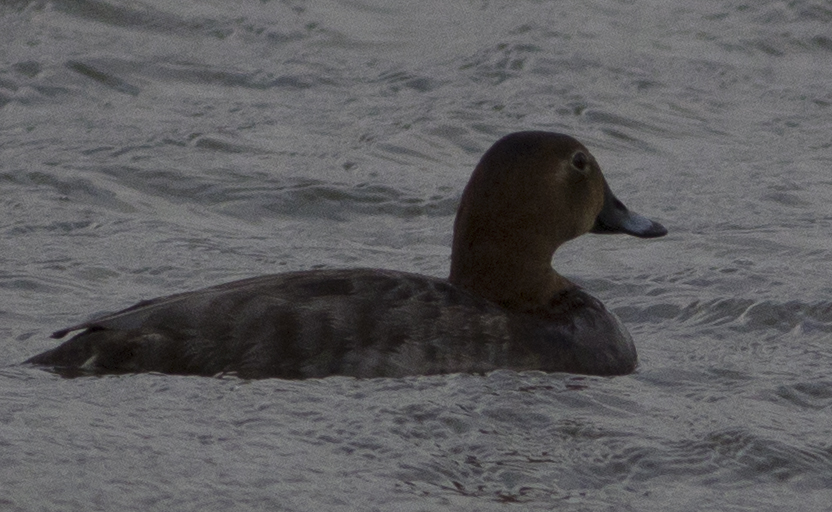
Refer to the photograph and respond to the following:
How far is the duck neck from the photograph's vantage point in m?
6.06

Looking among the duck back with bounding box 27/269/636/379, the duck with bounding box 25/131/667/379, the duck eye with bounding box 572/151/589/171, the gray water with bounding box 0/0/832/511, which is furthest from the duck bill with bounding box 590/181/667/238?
the duck back with bounding box 27/269/636/379

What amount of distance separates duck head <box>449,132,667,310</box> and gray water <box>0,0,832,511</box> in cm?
50

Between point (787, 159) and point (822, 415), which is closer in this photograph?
point (822, 415)

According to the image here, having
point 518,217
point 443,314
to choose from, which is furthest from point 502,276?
point 443,314

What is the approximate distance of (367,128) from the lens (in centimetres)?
943

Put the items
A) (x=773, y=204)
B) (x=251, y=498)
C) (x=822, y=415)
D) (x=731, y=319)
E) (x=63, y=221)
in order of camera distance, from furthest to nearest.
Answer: (x=773, y=204) → (x=63, y=221) → (x=731, y=319) → (x=822, y=415) → (x=251, y=498)

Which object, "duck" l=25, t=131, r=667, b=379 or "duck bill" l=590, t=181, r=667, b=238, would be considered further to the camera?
"duck bill" l=590, t=181, r=667, b=238

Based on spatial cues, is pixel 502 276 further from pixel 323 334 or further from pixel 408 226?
pixel 408 226

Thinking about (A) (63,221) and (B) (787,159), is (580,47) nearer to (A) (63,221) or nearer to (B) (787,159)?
(B) (787,159)

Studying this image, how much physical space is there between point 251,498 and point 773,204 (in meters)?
4.58

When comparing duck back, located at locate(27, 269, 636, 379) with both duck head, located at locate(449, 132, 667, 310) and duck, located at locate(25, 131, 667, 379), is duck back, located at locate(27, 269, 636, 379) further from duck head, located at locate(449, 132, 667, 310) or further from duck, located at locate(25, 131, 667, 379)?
duck head, located at locate(449, 132, 667, 310)

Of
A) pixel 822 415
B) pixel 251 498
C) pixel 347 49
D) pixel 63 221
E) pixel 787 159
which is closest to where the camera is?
pixel 251 498

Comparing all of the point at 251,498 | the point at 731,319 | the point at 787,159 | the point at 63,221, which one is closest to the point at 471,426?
the point at 251,498

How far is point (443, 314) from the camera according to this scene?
5707 millimetres
